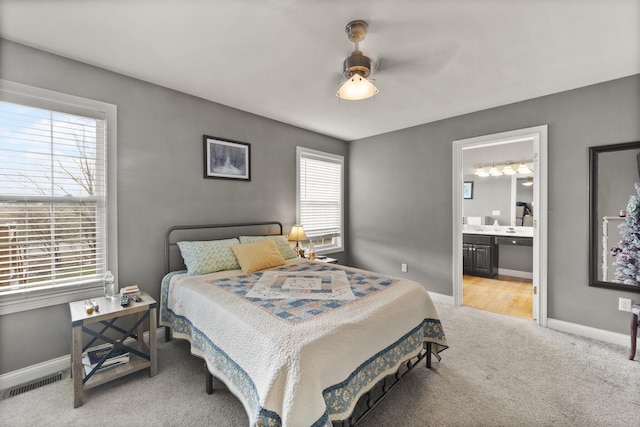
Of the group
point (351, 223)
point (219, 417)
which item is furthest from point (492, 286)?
point (219, 417)

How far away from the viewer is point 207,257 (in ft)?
8.99

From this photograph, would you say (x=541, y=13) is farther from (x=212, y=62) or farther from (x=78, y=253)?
(x=78, y=253)

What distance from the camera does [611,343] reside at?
8.90 feet

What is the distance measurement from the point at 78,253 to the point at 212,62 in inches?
79.1

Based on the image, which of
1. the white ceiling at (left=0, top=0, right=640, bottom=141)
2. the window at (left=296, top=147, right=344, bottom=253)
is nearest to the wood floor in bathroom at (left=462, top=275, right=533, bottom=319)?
the window at (left=296, top=147, right=344, bottom=253)

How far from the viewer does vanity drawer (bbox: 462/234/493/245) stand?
5.05m

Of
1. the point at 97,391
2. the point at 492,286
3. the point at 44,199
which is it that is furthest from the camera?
→ the point at 492,286

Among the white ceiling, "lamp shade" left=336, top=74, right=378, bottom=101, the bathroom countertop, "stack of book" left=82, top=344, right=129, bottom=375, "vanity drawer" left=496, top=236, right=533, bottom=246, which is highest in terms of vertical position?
the white ceiling

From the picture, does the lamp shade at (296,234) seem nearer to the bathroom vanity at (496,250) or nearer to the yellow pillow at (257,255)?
the yellow pillow at (257,255)

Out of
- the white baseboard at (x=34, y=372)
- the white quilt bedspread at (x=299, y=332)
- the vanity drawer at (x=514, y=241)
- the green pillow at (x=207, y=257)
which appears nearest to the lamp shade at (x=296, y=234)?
the green pillow at (x=207, y=257)

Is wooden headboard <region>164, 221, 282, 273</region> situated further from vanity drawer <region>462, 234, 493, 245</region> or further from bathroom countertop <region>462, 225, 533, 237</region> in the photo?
bathroom countertop <region>462, 225, 533, 237</region>

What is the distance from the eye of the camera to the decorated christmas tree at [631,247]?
2.37m

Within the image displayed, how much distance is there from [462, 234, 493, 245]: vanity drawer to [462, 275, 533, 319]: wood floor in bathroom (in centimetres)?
68

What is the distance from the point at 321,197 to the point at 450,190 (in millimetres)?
1987
